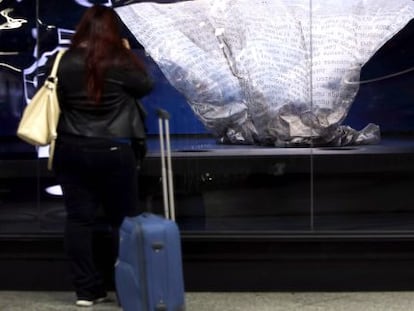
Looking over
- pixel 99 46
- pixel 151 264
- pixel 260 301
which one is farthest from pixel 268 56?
pixel 151 264

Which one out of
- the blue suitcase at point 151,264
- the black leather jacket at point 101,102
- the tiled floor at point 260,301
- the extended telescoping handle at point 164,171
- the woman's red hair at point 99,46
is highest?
the woman's red hair at point 99,46

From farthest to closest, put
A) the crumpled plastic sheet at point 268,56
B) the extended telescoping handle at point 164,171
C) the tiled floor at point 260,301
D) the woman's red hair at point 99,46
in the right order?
1. the crumpled plastic sheet at point 268,56
2. the tiled floor at point 260,301
3. the woman's red hair at point 99,46
4. the extended telescoping handle at point 164,171

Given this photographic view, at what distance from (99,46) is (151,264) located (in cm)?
139

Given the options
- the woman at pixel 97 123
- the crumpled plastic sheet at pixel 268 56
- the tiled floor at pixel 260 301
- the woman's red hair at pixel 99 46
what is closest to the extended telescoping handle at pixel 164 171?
the woman at pixel 97 123

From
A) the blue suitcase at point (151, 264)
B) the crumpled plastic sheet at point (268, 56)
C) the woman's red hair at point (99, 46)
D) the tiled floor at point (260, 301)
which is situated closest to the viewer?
the blue suitcase at point (151, 264)

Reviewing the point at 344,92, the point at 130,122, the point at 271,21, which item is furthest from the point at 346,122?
the point at 130,122

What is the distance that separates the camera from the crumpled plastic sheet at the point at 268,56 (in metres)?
5.86

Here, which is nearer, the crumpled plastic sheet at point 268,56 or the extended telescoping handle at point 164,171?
the extended telescoping handle at point 164,171

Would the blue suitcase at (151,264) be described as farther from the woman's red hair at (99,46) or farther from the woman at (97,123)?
the woman's red hair at (99,46)

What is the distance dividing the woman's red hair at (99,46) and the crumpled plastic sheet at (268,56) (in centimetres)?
121

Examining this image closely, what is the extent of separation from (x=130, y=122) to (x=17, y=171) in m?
1.62

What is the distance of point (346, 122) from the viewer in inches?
239

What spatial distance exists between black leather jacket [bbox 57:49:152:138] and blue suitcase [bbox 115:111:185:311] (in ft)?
2.19

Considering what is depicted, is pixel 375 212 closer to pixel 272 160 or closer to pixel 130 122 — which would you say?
pixel 272 160
